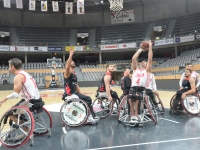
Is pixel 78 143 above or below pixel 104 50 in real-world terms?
below

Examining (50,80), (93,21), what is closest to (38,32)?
(93,21)

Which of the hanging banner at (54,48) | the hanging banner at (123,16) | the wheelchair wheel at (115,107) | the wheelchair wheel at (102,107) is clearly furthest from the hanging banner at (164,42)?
the wheelchair wheel at (102,107)

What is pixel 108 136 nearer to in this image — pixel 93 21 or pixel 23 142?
pixel 23 142

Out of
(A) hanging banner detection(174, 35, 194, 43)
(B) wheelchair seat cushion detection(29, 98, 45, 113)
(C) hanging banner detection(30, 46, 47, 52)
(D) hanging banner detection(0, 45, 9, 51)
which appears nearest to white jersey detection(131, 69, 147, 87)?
(B) wheelchair seat cushion detection(29, 98, 45, 113)

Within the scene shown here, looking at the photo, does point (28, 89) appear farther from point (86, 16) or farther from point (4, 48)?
point (86, 16)

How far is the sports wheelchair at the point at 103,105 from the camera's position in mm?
6211

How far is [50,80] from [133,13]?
1865 cm

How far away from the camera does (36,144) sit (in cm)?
391

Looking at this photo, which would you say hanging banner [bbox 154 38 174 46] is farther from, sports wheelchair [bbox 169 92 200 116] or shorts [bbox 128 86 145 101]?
shorts [bbox 128 86 145 101]

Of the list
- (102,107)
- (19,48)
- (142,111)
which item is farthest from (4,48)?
(142,111)

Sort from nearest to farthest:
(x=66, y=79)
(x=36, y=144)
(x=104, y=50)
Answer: (x=36, y=144) → (x=66, y=79) → (x=104, y=50)

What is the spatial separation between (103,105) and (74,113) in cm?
177

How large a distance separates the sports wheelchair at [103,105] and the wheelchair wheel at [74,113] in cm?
114

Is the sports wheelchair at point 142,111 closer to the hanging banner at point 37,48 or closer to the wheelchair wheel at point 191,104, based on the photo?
the wheelchair wheel at point 191,104
